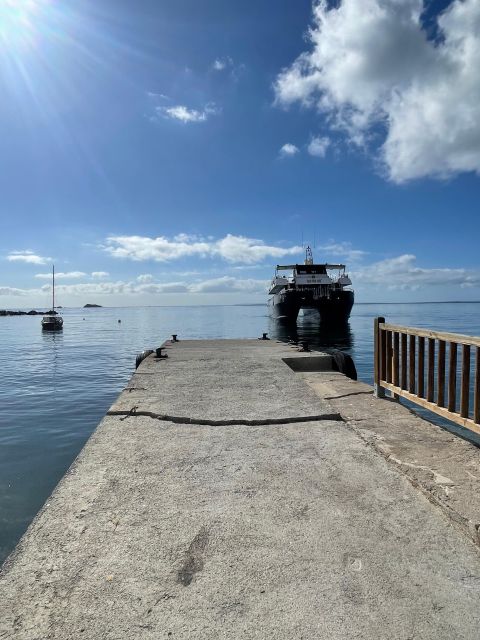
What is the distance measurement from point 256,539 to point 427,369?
12.0 ft

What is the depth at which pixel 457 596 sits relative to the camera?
A: 1851 mm

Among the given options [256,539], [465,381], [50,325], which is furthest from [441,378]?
[50,325]

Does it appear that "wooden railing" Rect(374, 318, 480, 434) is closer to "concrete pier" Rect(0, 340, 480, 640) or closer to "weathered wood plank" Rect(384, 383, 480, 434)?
"weathered wood plank" Rect(384, 383, 480, 434)

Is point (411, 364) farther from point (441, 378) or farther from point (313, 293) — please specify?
point (313, 293)

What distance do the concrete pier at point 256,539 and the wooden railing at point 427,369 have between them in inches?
11.7

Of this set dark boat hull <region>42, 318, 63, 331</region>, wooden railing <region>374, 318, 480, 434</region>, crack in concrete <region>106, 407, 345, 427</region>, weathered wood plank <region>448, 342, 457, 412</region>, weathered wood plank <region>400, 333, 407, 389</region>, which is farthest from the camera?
dark boat hull <region>42, 318, 63, 331</region>

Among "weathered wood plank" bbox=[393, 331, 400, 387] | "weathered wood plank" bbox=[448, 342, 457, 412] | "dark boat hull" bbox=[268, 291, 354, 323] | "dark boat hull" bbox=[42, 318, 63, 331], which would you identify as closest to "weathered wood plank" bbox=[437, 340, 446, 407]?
"weathered wood plank" bbox=[448, 342, 457, 412]

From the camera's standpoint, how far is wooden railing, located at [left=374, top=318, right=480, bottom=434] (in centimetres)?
373

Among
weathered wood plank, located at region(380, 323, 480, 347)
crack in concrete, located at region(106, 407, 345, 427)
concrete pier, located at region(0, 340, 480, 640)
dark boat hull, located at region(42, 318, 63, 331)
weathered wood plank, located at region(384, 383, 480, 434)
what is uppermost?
weathered wood plank, located at region(380, 323, 480, 347)

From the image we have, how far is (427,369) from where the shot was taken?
16.8ft

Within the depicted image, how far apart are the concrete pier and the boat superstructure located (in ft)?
103

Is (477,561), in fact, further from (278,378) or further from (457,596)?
(278,378)

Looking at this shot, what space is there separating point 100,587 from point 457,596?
164cm

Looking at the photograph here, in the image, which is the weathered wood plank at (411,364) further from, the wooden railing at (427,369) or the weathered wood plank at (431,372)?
the weathered wood plank at (431,372)
